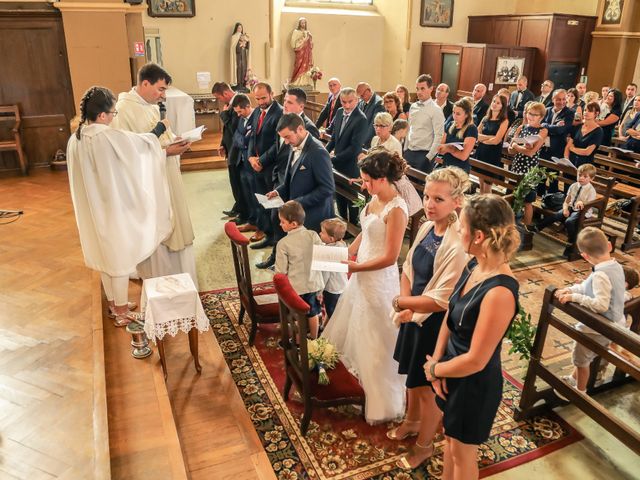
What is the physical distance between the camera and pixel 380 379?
9.84 ft

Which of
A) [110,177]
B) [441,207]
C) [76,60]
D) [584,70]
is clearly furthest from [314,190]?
[584,70]

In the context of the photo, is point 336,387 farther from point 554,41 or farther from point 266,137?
point 554,41

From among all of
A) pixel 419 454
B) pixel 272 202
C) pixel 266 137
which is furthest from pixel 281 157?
pixel 419 454

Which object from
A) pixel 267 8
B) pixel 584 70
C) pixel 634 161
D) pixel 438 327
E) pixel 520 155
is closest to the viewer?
pixel 438 327

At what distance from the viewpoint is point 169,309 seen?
10.6 feet

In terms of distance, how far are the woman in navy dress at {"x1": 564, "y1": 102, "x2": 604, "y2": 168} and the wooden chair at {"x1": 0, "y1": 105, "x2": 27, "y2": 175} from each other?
712 centimetres

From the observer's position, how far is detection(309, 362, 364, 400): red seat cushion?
3.01 meters

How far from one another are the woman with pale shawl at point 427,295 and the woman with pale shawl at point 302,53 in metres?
10.6

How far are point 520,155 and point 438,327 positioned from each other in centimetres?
430

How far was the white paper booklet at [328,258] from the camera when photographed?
306cm

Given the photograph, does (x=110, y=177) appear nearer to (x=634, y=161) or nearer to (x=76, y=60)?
(x=76, y=60)

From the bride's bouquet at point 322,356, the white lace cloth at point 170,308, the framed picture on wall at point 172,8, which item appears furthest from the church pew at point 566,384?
the framed picture on wall at point 172,8

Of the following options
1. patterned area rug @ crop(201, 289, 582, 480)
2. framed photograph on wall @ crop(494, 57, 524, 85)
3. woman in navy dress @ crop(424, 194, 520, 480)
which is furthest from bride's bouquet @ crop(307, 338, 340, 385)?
framed photograph on wall @ crop(494, 57, 524, 85)

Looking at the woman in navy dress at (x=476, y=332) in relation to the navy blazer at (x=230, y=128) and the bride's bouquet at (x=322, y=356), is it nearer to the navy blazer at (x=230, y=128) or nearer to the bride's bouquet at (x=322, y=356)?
the bride's bouquet at (x=322, y=356)
